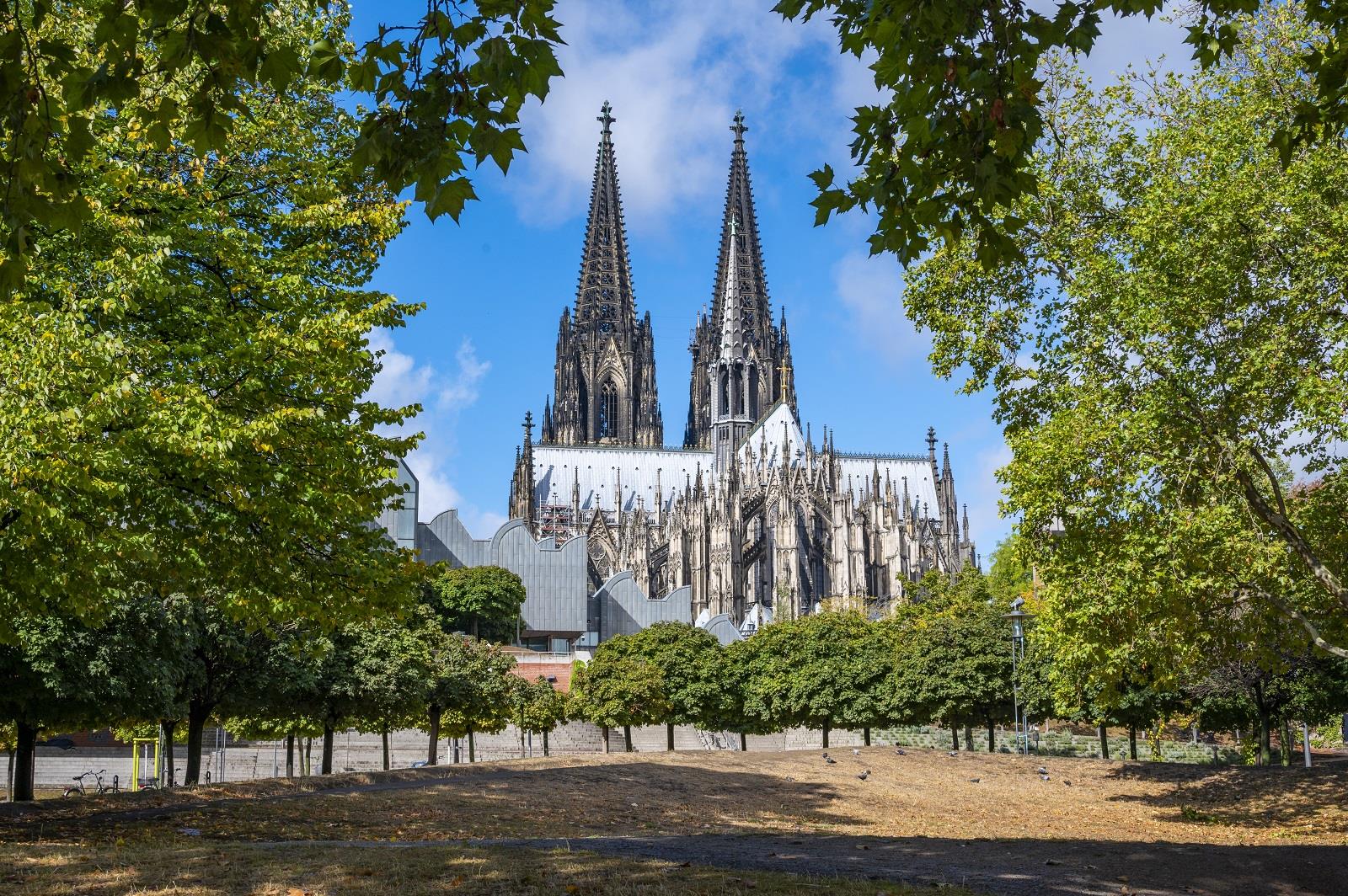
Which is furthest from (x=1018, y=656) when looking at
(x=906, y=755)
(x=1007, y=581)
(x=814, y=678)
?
(x=1007, y=581)

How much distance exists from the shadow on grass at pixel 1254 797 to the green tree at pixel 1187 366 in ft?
12.0

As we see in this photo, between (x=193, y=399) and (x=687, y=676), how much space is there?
36554mm

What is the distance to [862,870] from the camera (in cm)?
1019

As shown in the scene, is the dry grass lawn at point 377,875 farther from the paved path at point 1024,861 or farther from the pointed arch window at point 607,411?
the pointed arch window at point 607,411

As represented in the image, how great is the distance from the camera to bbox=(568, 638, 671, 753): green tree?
4203cm

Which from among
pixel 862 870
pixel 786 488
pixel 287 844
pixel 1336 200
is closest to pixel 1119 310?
pixel 1336 200

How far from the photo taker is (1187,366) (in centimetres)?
1897

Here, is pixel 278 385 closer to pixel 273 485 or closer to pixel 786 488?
A: pixel 273 485

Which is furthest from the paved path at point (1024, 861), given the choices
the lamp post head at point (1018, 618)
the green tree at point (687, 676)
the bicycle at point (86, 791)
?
the green tree at point (687, 676)

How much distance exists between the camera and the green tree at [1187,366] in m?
17.9

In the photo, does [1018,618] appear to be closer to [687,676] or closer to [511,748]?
[687,676]

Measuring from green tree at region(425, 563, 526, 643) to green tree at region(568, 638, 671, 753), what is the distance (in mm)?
28497

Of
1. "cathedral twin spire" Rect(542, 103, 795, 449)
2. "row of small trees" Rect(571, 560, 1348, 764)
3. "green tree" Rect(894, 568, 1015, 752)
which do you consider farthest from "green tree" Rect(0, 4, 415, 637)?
"cathedral twin spire" Rect(542, 103, 795, 449)

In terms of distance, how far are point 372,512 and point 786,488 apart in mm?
88155
